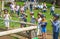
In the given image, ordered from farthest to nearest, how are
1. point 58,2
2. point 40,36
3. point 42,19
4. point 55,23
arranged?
point 58,2
point 40,36
point 42,19
point 55,23

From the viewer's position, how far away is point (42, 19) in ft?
40.9

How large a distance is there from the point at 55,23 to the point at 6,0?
27.1 metres

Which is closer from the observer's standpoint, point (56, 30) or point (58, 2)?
point (56, 30)

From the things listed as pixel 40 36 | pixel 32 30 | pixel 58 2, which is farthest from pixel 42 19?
pixel 58 2

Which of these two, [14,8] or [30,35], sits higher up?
[30,35]

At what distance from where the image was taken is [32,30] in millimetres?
6629

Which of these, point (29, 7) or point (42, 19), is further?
point (29, 7)

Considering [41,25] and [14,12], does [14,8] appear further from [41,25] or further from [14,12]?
[41,25]

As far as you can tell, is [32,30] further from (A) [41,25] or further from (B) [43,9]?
(B) [43,9]

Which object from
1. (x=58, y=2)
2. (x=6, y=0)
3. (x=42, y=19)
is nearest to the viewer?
(x=42, y=19)

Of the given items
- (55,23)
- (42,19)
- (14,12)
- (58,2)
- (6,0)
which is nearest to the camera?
(55,23)

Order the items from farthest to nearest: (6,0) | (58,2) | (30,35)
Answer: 1. (58,2)
2. (6,0)
3. (30,35)

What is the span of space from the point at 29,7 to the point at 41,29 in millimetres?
19309

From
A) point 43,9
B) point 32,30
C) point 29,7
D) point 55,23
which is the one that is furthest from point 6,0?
point 32,30
